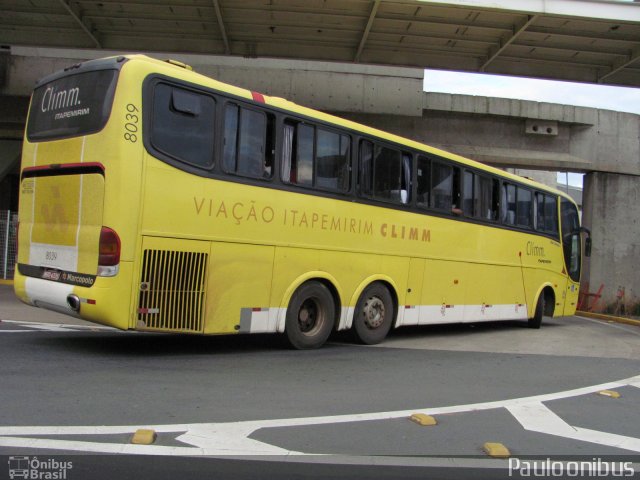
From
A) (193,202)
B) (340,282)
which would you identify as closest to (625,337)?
(340,282)

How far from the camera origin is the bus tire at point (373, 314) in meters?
9.35

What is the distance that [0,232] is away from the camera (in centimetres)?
1839

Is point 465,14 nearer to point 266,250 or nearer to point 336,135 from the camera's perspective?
point 336,135

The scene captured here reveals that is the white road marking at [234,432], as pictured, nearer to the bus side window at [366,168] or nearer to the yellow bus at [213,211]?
the yellow bus at [213,211]

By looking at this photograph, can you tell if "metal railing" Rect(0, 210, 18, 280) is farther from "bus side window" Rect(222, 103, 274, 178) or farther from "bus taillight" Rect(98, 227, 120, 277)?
"bus taillight" Rect(98, 227, 120, 277)

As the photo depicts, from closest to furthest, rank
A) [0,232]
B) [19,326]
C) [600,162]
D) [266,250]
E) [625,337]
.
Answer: [266,250] < [19,326] < [625,337] < [0,232] < [600,162]

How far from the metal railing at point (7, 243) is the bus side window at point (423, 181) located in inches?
548

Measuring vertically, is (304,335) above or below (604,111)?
below

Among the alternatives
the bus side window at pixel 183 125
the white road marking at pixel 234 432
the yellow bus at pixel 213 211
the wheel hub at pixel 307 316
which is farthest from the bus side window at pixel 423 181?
the white road marking at pixel 234 432

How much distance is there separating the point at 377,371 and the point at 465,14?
9979 millimetres

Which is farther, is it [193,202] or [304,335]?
[304,335]

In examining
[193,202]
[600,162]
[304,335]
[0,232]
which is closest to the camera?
[193,202]

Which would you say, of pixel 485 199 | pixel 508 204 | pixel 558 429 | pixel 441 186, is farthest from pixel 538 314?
pixel 558 429

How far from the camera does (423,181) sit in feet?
34.4
